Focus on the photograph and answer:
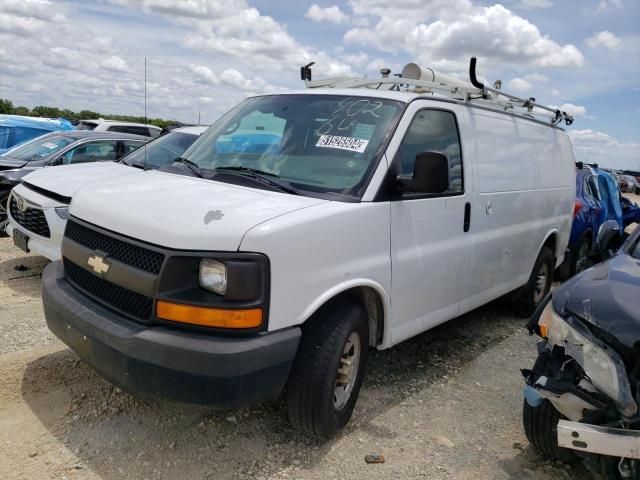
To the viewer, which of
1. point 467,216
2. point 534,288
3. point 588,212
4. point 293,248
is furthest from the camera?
point 588,212

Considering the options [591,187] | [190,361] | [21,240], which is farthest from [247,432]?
[591,187]

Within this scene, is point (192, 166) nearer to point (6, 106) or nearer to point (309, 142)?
point (309, 142)

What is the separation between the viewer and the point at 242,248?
263cm

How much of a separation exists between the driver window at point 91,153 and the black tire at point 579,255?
A: 288 inches

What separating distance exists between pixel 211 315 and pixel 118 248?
717 mm

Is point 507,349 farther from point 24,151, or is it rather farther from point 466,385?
point 24,151

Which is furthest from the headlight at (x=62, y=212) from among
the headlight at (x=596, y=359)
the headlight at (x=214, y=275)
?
the headlight at (x=596, y=359)

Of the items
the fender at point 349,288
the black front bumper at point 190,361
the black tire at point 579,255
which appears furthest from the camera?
the black tire at point 579,255

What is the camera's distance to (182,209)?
2875 millimetres

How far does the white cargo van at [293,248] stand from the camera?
2.65 meters

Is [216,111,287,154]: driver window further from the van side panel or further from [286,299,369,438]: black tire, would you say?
the van side panel

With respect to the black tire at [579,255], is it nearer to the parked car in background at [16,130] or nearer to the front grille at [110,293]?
the front grille at [110,293]

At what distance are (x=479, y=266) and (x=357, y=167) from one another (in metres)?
1.72

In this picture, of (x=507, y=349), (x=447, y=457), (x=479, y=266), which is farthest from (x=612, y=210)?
(x=447, y=457)
